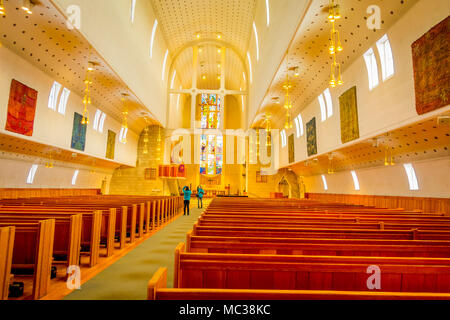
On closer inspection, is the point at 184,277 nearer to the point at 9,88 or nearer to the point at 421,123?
the point at 421,123

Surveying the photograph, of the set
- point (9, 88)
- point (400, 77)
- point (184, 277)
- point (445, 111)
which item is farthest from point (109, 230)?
point (400, 77)

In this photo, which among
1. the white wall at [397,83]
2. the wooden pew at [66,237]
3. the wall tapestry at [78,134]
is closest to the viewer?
the wooden pew at [66,237]

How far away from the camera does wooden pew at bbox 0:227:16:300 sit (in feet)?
9.05

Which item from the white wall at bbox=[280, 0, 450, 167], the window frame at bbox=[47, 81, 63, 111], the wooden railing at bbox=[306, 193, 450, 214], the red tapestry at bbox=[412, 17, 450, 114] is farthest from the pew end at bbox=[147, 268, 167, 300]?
the window frame at bbox=[47, 81, 63, 111]

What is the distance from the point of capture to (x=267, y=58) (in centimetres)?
1227

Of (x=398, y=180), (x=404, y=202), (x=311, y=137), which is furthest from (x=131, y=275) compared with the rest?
(x=311, y=137)

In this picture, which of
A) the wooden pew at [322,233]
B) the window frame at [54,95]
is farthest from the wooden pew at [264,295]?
the window frame at [54,95]

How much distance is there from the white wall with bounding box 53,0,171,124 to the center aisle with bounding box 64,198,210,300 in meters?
5.98

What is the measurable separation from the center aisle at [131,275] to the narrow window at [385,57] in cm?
716

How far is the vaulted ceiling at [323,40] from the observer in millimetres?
6586

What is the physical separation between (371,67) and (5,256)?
932 centimetres

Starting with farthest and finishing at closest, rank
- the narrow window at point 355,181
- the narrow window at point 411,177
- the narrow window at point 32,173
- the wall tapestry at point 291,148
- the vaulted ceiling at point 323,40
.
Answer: the wall tapestry at point 291,148 < the narrow window at point 355,181 < the narrow window at point 32,173 < the narrow window at point 411,177 < the vaulted ceiling at point 323,40

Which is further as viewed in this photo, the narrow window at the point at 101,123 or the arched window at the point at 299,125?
the arched window at the point at 299,125

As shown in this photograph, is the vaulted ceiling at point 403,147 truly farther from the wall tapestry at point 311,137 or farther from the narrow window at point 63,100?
the narrow window at point 63,100
